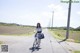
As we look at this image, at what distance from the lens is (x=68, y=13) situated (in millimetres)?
32156

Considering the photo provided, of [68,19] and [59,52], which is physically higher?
[68,19]

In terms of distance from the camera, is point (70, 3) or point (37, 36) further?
point (70, 3)

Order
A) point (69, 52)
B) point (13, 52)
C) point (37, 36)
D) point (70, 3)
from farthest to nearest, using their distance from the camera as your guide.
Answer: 1. point (70, 3)
2. point (37, 36)
3. point (69, 52)
4. point (13, 52)

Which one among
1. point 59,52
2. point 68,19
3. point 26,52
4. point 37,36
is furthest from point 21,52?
point 68,19

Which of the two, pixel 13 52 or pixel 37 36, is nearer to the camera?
pixel 13 52

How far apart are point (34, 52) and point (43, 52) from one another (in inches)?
23.5

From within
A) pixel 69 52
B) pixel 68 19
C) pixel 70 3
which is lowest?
pixel 69 52

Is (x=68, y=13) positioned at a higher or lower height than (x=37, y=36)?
higher

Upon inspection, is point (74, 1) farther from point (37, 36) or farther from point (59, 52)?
point (59, 52)

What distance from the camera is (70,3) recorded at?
31844 mm

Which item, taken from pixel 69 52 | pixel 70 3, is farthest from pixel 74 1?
pixel 69 52

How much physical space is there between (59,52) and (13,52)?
11.0ft

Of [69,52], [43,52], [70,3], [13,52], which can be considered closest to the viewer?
[13,52]

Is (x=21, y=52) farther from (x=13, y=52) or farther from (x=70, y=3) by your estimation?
(x=70, y=3)
